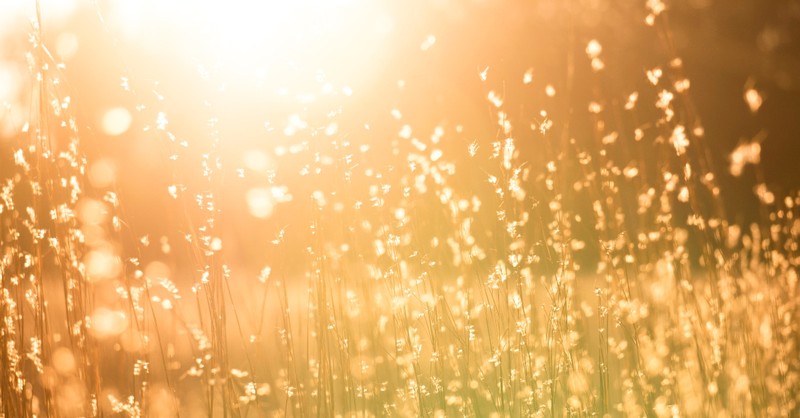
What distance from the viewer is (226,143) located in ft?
5.22

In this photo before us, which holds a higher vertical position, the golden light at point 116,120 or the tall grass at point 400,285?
the golden light at point 116,120

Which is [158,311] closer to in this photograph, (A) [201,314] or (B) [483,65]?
(A) [201,314]

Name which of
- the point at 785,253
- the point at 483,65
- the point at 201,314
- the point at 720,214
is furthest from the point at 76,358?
the point at 785,253

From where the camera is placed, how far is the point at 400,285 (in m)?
1.73

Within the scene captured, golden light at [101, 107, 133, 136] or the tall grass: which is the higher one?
golden light at [101, 107, 133, 136]

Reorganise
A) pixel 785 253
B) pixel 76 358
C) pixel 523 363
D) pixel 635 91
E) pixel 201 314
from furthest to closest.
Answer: pixel 785 253, pixel 635 91, pixel 523 363, pixel 201 314, pixel 76 358

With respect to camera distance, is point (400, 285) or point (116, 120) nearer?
point (116, 120)

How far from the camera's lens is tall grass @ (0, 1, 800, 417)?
151cm

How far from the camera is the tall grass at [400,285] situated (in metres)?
1.51

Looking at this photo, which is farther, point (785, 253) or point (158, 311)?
point (785, 253)

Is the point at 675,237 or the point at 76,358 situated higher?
the point at 675,237

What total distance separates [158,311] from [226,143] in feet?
1.52

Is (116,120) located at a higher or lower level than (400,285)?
higher

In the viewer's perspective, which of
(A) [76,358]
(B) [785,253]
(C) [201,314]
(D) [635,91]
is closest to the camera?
(A) [76,358]
